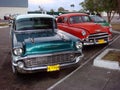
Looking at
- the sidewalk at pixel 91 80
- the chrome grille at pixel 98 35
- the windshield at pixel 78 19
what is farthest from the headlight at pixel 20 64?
the windshield at pixel 78 19

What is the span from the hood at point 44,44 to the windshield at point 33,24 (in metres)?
0.97

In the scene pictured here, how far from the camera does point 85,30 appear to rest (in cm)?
1022

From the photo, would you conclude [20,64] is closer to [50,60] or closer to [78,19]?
[50,60]

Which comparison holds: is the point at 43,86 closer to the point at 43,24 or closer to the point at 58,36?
the point at 58,36

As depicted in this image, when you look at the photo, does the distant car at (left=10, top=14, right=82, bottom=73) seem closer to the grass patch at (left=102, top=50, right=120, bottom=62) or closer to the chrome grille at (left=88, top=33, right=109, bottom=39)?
the grass patch at (left=102, top=50, right=120, bottom=62)

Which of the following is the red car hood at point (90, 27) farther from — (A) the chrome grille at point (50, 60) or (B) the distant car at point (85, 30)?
(A) the chrome grille at point (50, 60)

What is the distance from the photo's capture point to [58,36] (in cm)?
673

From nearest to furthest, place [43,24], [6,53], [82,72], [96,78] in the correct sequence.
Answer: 1. [96,78]
2. [82,72]
3. [43,24]
4. [6,53]

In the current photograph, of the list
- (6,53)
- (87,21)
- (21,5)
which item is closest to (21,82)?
(6,53)

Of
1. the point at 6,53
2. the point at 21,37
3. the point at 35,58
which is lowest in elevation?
the point at 6,53

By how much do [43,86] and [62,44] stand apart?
1220mm

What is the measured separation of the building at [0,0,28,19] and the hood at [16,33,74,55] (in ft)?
182

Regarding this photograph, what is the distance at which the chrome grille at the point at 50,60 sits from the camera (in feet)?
19.4

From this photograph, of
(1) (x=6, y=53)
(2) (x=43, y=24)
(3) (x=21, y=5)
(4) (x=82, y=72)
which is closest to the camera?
(4) (x=82, y=72)
